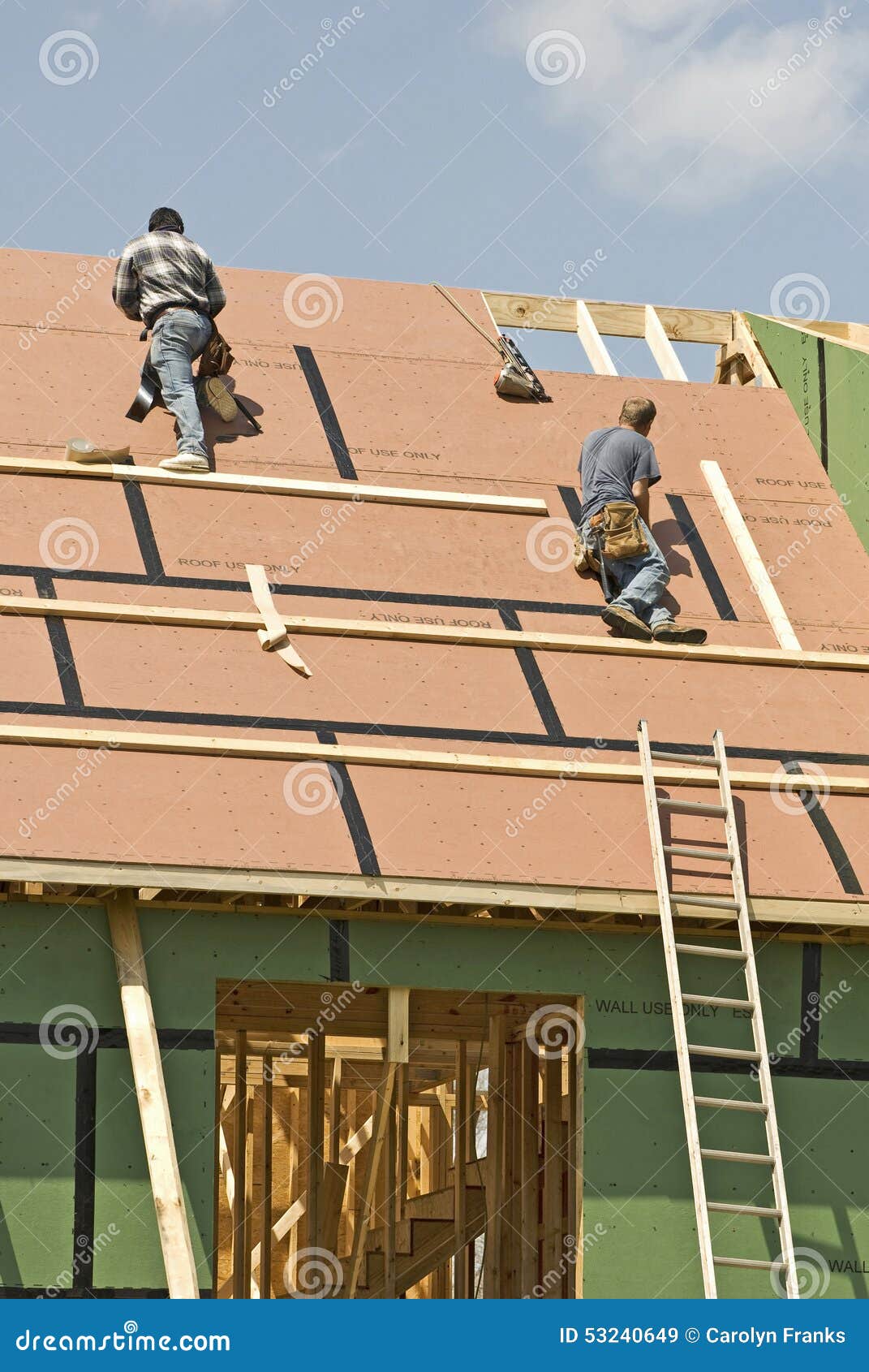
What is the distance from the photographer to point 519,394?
10352 mm

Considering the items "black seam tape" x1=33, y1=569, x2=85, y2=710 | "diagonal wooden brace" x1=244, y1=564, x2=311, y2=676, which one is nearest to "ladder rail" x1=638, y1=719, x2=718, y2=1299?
"diagonal wooden brace" x1=244, y1=564, x2=311, y2=676

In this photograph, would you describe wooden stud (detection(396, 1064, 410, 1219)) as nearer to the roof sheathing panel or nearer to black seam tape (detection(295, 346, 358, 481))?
the roof sheathing panel

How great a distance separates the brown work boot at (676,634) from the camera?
8594 mm

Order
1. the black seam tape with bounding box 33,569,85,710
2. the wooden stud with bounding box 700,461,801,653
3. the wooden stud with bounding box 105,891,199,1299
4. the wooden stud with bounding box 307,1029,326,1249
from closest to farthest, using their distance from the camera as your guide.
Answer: the wooden stud with bounding box 105,891,199,1299, the black seam tape with bounding box 33,569,85,710, the wooden stud with bounding box 700,461,801,653, the wooden stud with bounding box 307,1029,326,1249

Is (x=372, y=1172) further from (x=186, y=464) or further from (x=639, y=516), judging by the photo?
(x=186, y=464)

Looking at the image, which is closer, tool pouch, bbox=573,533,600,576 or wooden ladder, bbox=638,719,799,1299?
wooden ladder, bbox=638,719,799,1299

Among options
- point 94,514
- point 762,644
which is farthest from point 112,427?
point 762,644

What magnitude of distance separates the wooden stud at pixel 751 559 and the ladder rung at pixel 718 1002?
217 centimetres

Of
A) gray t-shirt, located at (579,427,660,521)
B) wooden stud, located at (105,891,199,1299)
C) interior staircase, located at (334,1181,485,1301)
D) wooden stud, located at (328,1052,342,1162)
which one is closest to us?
wooden stud, located at (105,891,199,1299)

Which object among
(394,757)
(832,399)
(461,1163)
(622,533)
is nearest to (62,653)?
(394,757)

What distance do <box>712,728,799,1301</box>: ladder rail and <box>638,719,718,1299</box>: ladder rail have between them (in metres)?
0.29

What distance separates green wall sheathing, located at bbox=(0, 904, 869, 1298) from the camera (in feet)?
22.4

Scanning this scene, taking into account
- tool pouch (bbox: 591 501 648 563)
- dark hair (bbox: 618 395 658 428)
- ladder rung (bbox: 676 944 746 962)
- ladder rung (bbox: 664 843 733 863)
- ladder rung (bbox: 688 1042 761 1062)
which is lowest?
ladder rung (bbox: 688 1042 761 1062)
